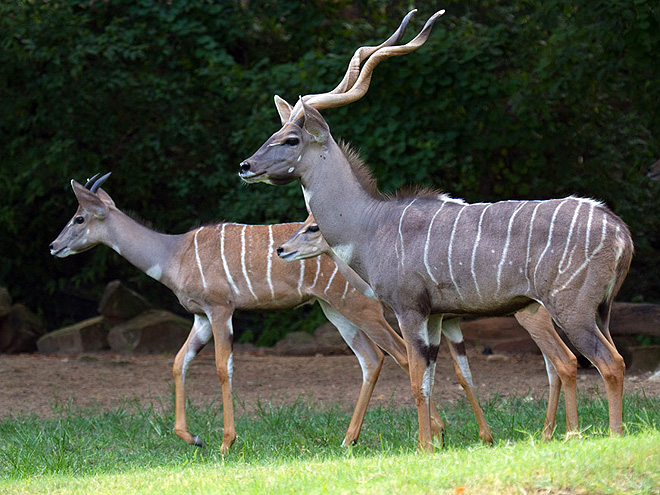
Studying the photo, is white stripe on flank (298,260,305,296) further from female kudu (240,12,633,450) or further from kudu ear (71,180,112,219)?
kudu ear (71,180,112,219)

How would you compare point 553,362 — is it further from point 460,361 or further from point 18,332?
point 18,332

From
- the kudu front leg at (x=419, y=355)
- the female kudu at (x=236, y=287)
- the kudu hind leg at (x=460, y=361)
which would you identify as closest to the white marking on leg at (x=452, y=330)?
the kudu hind leg at (x=460, y=361)

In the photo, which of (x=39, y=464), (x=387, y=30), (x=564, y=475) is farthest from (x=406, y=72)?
(x=564, y=475)

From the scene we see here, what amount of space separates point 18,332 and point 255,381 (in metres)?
3.90

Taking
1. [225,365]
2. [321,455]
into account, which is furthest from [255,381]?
[321,455]

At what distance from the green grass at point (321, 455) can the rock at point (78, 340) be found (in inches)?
147

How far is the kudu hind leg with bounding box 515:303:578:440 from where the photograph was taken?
507 centimetres

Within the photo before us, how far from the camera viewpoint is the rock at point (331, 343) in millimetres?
10523

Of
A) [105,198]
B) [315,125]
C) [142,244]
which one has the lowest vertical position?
[142,244]

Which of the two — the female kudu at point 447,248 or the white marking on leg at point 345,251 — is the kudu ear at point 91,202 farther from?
the white marking on leg at point 345,251

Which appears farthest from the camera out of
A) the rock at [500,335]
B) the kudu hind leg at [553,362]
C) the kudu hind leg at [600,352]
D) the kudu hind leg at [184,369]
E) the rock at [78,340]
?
the rock at [78,340]

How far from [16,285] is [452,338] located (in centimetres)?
812

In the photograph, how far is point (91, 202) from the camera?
6.83 metres

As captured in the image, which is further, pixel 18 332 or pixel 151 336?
pixel 18 332
